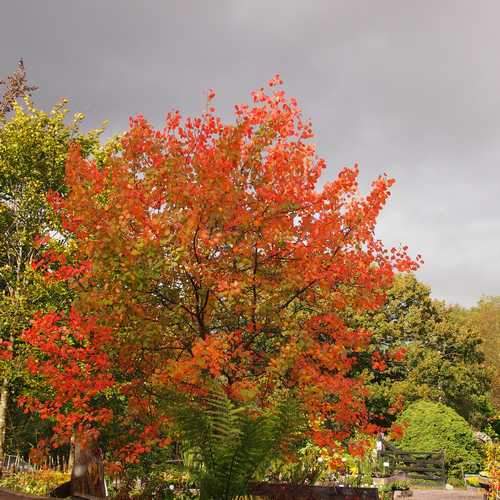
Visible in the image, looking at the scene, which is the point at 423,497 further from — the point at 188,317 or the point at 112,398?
the point at 188,317

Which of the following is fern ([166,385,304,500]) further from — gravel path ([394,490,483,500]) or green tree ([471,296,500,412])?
green tree ([471,296,500,412])

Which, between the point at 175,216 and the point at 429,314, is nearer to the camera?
the point at 175,216

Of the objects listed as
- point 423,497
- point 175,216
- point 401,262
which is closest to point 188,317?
point 175,216

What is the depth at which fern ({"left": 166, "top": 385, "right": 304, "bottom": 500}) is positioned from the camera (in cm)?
596

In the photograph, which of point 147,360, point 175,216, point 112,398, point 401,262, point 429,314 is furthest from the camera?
point 429,314

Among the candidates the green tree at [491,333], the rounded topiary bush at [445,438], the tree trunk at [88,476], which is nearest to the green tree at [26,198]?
the tree trunk at [88,476]

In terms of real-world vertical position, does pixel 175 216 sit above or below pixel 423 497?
above

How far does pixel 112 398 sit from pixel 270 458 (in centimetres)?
982

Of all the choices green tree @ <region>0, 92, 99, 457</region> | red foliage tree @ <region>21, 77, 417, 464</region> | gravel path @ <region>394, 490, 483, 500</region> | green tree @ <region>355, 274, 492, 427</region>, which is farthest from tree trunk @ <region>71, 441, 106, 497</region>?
green tree @ <region>355, 274, 492, 427</region>

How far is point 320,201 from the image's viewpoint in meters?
10.3

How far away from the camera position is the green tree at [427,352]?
37.6 metres

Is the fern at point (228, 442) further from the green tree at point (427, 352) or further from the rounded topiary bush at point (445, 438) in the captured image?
the green tree at point (427, 352)

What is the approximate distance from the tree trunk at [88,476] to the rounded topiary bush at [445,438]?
20.9 metres

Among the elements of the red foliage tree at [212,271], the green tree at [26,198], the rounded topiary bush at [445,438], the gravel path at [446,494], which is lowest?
the gravel path at [446,494]
